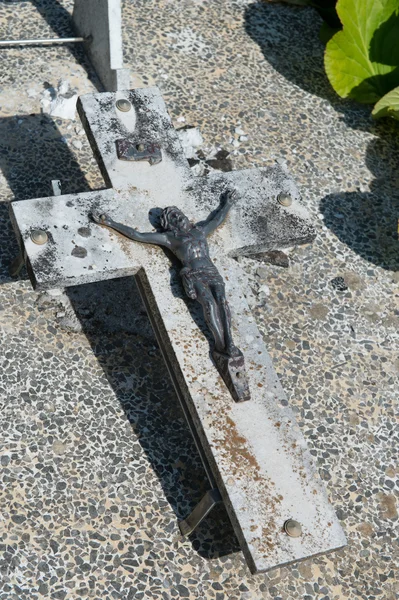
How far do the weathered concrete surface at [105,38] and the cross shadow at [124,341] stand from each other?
59 cm

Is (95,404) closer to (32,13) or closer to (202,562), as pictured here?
(202,562)

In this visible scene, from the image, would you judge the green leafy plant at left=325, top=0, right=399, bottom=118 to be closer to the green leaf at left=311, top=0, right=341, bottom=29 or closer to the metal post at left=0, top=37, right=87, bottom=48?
the green leaf at left=311, top=0, right=341, bottom=29

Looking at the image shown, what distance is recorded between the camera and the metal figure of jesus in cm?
484

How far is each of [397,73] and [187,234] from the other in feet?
9.56

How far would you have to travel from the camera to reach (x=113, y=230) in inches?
203

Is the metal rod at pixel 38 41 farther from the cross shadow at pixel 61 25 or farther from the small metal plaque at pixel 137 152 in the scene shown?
the small metal plaque at pixel 137 152

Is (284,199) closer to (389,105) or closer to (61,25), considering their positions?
(389,105)

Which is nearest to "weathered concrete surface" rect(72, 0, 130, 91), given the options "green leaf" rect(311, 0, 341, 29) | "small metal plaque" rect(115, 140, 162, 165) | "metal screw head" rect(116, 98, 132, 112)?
"metal screw head" rect(116, 98, 132, 112)

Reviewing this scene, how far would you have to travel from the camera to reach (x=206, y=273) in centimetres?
504

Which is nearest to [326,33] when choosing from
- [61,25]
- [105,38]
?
[105,38]

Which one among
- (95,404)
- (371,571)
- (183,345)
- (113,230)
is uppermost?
(113,230)

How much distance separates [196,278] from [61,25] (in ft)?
10.9

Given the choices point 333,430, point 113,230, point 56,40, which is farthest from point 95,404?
point 56,40

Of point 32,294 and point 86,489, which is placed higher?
point 32,294
